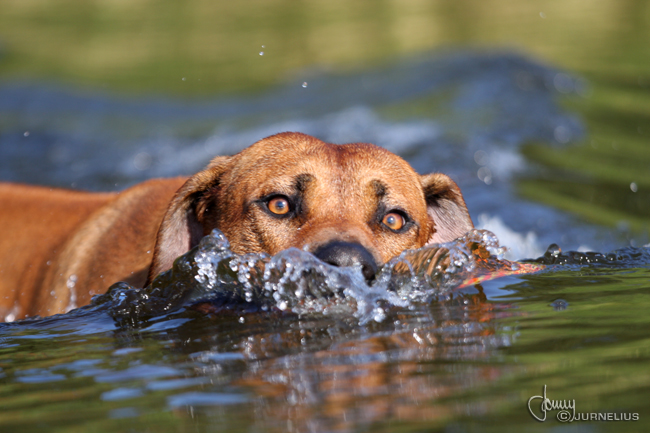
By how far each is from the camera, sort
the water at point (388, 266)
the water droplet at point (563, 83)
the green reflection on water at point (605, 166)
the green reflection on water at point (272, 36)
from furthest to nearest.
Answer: the green reflection on water at point (272, 36)
the water droplet at point (563, 83)
the green reflection on water at point (605, 166)
the water at point (388, 266)

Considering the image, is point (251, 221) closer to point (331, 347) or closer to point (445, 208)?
point (331, 347)

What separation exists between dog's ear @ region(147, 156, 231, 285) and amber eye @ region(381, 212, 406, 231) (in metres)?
0.94

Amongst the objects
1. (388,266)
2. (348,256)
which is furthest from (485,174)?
(348,256)

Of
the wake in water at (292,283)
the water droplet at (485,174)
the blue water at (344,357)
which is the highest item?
the water droplet at (485,174)

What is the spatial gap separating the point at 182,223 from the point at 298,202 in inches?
26.0

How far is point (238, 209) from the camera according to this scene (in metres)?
3.96

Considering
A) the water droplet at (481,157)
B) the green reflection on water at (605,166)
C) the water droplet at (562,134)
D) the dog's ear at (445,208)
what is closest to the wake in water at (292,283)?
the dog's ear at (445,208)

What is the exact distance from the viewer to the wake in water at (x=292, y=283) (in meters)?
3.38

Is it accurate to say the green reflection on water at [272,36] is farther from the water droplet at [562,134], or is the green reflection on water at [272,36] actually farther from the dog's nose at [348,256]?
the dog's nose at [348,256]

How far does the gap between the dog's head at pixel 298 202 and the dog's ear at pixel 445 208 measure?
0.58 feet

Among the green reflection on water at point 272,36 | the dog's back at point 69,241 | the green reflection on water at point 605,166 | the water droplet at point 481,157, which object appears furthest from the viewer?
the green reflection on water at point 272,36

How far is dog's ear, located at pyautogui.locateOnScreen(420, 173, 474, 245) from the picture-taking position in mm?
4445

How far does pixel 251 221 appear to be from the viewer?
3883mm

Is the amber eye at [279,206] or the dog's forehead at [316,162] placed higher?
the dog's forehead at [316,162]
